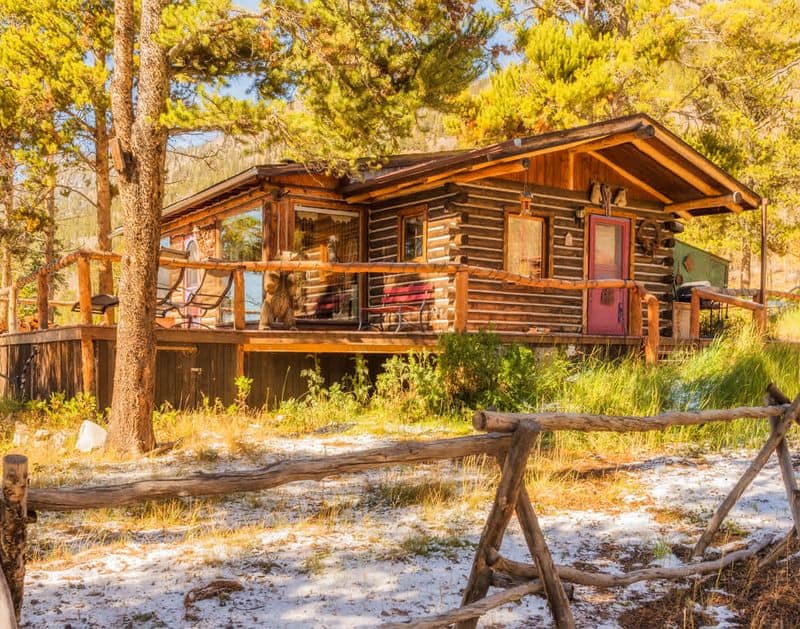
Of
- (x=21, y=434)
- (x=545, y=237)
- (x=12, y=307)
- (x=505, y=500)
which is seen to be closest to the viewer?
(x=505, y=500)

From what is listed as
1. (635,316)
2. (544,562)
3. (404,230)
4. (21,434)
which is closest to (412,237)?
(404,230)

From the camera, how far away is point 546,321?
567 inches

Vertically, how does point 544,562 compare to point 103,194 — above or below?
below

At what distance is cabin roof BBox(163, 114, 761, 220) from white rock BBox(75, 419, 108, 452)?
497 centimetres

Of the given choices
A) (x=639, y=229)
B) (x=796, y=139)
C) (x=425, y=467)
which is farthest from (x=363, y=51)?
(x=796, y=139)

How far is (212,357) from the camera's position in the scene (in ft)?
33.5

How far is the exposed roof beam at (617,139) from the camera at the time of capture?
486 inches

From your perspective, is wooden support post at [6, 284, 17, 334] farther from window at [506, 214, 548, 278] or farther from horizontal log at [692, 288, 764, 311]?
horizontal log at [692, 288, 764, 311]

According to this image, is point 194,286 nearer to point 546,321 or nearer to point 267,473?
point 546,321

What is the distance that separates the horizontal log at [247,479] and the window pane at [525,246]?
10629mm

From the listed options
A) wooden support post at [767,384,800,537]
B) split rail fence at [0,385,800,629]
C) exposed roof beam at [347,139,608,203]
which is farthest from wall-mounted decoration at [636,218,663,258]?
split rail fence at [0,385,800,629]

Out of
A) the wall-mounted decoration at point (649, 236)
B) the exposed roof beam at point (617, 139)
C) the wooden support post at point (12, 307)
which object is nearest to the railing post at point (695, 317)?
the wall-mounted decoration at point (649, 236)

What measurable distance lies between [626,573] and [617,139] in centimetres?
1001

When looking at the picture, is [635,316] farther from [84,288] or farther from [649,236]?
[84,288]
